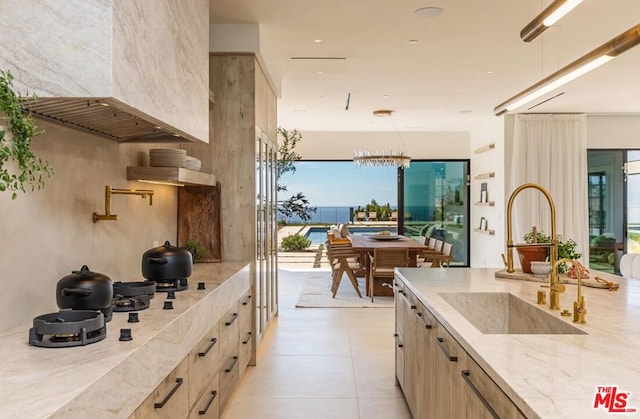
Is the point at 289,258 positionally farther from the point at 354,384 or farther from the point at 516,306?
the point at 516,306

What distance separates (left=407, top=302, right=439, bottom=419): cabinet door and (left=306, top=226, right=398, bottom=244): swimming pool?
8.72 metres

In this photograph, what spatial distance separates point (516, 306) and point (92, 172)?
2.38m

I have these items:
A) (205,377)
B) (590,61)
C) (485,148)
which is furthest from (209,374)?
(485,148)

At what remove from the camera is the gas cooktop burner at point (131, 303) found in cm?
236

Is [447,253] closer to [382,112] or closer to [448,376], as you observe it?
[382,112]

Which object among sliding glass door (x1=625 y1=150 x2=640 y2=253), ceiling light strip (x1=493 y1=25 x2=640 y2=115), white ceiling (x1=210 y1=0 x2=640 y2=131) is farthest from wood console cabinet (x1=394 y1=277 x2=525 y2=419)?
sliding glass door (x1=625 y1=150 x2=640 y2=253)

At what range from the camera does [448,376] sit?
2.20m

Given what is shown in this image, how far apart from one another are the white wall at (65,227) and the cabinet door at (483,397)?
5.69 feet

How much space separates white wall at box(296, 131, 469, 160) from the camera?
36.7ft

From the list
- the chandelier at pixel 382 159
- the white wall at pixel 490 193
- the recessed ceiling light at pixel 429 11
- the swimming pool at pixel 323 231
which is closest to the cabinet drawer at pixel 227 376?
the recessed ceiling light at pixel 429 11

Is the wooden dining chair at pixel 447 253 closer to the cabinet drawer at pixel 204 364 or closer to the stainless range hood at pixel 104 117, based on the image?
the cabinet drawer at pixel 204 364

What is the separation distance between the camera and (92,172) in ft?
9.26

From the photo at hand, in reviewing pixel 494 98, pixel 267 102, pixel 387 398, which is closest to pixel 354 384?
pixel 387 398

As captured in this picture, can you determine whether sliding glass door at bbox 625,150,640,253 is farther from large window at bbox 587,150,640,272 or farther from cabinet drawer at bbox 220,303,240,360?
cabinet drawer at bbox 220,303,240,360
